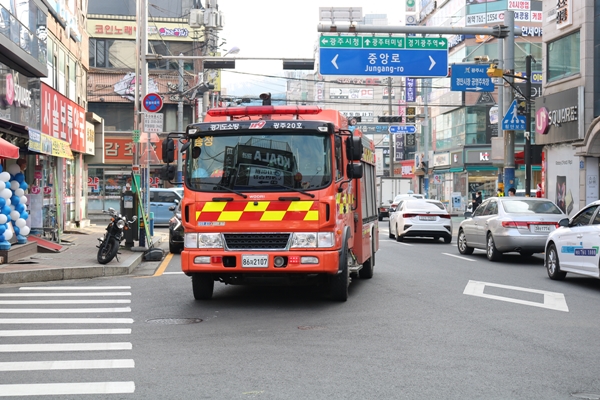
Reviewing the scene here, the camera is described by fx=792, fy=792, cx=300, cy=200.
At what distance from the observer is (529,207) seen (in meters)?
19.2

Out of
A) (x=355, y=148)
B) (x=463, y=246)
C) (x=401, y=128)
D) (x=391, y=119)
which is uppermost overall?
(x=391, y=119)

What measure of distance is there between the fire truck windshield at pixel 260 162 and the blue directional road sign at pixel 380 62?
46.9 feet

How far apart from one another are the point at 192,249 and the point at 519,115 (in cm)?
1776

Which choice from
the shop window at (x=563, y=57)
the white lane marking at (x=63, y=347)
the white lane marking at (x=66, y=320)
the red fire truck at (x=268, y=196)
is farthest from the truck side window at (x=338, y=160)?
the shop window at (x=563, y=57)

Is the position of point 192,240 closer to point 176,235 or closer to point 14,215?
point 14,215

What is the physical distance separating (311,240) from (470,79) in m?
18.6

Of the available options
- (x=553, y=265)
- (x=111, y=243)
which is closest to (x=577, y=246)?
(x=553, y=265)

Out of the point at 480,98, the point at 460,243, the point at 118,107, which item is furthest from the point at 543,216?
the point at 118,107

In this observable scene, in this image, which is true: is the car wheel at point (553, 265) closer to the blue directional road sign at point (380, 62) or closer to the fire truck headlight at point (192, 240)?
the fire truck headlight at point (192, 240)

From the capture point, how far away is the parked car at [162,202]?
1412 inches

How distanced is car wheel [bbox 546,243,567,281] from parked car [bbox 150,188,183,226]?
23011 millimetres

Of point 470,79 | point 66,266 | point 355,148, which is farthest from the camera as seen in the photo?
point 470,79

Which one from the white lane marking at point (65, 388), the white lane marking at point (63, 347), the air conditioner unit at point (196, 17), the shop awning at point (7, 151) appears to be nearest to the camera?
the white lane marking at point (65, 388)

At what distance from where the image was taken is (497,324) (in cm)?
972
